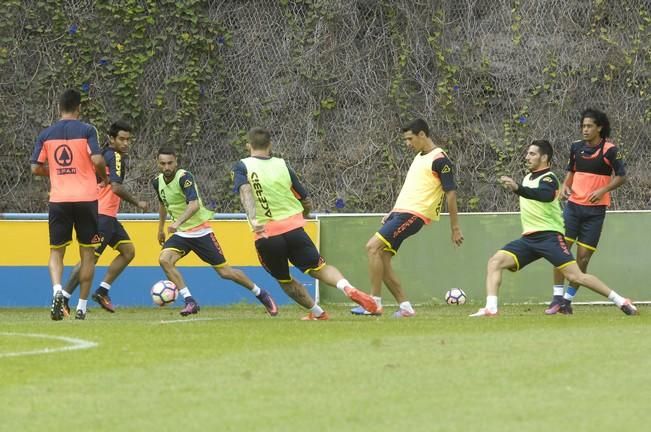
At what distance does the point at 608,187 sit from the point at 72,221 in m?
5.48

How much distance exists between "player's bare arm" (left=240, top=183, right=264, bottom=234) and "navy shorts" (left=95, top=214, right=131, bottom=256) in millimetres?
3622

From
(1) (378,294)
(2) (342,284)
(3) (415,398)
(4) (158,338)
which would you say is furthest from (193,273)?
(3) (415,398)

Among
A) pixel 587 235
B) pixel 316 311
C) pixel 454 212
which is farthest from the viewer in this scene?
pixel 587 235

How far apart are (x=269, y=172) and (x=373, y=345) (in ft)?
10.6

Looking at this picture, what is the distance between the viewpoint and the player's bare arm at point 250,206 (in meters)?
11.6

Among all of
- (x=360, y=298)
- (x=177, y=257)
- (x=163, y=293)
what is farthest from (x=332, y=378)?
(x=163, y=293)

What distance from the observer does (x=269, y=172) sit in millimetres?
11977

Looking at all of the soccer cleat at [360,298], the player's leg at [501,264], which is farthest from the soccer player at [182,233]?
the player's leg at [501,264]

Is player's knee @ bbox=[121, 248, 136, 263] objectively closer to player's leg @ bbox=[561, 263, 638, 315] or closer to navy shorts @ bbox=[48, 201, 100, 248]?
navy shorts @ bbox=[48, 201, 100, 248]

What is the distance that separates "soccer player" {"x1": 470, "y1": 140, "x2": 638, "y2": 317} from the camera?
12625mm

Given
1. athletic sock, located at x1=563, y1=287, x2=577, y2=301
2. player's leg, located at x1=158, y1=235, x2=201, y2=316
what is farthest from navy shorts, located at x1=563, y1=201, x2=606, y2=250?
player's leg, located at x1=158, y1=235, x2=201, y2=316

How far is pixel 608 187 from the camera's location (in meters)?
13.8

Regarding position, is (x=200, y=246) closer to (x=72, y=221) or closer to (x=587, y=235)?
(x=72, y=221)

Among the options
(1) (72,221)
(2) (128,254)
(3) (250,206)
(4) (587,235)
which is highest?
(3) (250,206)
